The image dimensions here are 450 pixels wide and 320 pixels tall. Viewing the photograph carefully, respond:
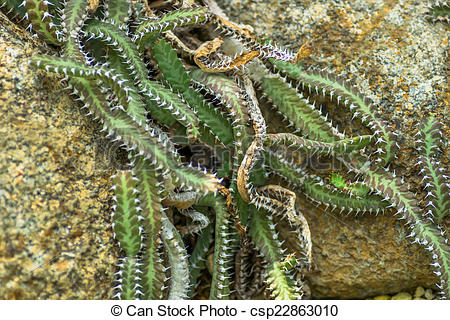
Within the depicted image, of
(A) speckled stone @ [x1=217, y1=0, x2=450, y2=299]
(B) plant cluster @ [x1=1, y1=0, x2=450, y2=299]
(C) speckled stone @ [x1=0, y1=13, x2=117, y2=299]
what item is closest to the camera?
(C) speckled stone @ [x1=0, y1=13, x2=117, y2=299]

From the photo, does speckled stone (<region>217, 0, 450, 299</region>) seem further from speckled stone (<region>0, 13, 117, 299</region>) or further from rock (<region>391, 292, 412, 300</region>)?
speckled stone (<region>0, 13, 117, 299</region>)

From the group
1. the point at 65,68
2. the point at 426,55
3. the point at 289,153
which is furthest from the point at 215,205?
the point at 426,55

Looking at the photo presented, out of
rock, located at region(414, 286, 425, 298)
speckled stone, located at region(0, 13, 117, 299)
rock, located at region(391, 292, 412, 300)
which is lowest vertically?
rock, located at region(391, 292, 412, 300)

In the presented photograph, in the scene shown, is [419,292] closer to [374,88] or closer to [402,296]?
[402,296]

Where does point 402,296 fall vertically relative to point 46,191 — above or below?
below

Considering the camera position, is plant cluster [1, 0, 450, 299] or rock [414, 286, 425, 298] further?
rock [414, 286, 425, 298]

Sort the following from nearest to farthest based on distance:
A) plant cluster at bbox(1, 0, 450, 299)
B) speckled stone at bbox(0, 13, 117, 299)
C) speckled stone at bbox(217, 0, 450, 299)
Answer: speckled stone at bbox(0, 13, 117, 299) < plant cluster at bbox(1, 0, 450, 299) < speckled stone at bbox(217, 0, 450, 299)

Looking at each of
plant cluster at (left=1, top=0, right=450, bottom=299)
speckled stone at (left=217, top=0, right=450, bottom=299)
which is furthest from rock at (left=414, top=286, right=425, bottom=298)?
plant cluster at (left=1, top=0, right=450, bottom=299)

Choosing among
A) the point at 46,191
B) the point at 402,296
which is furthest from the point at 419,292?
the point at 46,191

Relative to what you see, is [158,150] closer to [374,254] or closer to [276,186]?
[276,186]
